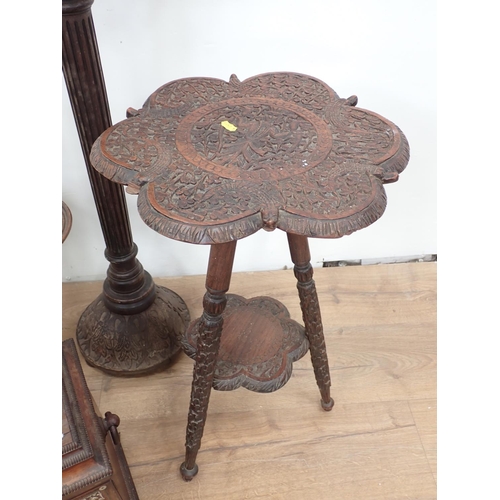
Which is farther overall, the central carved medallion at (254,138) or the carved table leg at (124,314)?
the carved table leg at (124,314)

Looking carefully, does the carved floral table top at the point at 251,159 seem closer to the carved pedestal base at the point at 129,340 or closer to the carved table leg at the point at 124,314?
the carved table leg at the point at 124,314

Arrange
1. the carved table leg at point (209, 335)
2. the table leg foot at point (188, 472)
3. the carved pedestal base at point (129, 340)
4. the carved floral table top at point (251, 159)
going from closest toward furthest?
the carved floral table top at point (251, 159) → the carved table leg at point (209, 335) → the table leg foot at point (188, 472) → the carved pedestal base at point (129, 340)

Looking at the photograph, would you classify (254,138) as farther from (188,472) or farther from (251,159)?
(188,472)

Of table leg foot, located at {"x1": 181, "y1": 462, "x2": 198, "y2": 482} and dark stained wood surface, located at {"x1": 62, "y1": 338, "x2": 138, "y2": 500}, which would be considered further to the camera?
table leg foot, located at {"x1": 181, "y1": 462, "x2": 198, "y2": 482}

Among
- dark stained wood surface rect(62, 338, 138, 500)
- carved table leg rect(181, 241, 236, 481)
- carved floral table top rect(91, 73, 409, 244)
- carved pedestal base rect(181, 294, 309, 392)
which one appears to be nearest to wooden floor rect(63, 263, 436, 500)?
carved table leg rect(181, 241, 236, 481)

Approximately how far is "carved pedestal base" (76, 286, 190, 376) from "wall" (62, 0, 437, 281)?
30 cm

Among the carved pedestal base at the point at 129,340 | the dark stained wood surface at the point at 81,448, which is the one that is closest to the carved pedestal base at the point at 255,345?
the carved pedestal base at the point at 129,340

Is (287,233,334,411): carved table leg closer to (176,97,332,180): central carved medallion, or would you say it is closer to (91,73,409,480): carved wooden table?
(91,73,409,480): carved wooden table

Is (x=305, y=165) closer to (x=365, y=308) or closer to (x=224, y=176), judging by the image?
(x=224, y=176)

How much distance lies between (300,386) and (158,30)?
38.6 inches

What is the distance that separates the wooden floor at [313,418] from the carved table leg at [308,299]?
0.61 feet

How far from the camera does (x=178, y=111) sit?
1.12 m

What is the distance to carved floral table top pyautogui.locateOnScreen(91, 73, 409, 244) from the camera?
0.89 m

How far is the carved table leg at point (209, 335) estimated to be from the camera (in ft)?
3.48
